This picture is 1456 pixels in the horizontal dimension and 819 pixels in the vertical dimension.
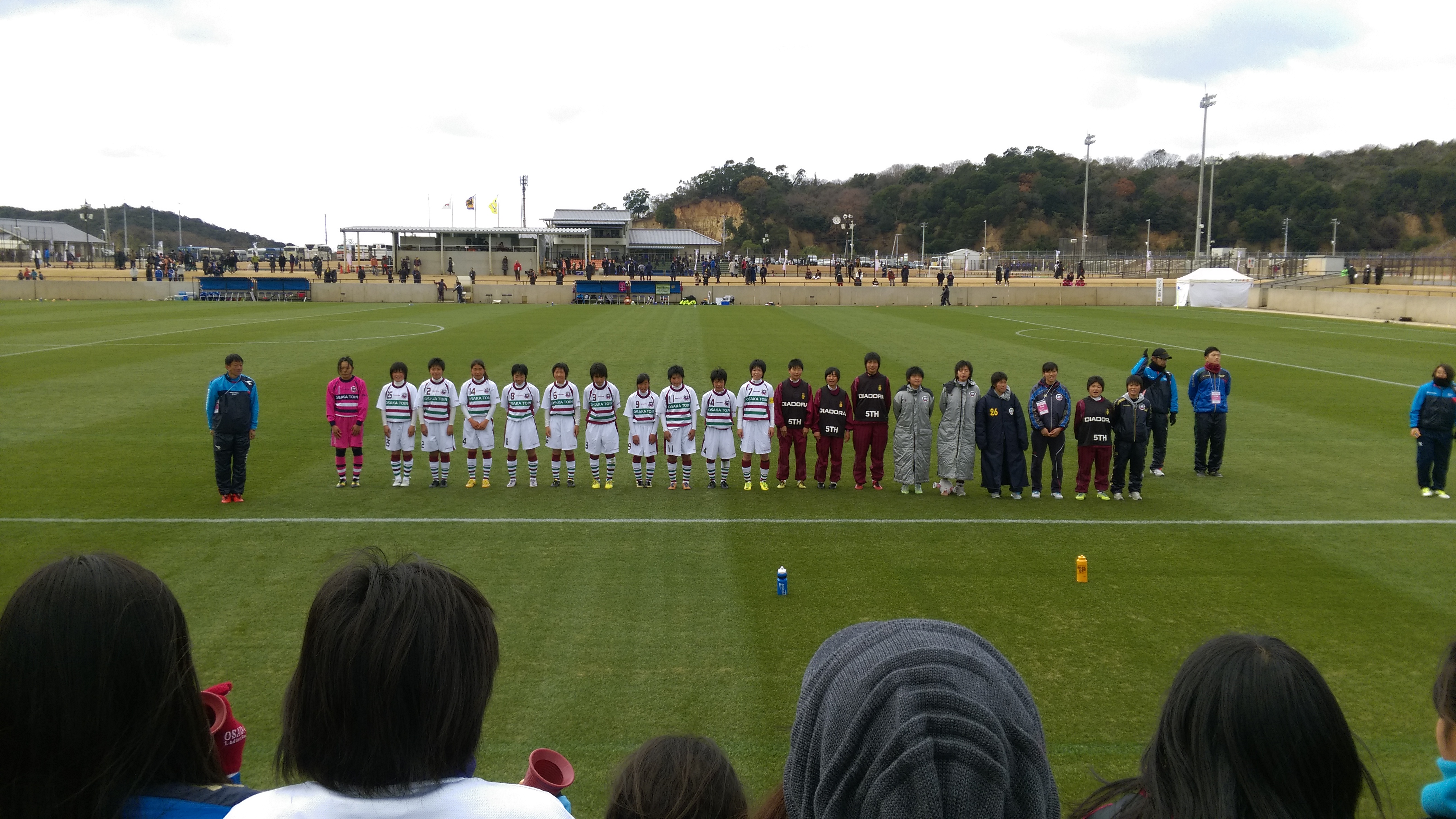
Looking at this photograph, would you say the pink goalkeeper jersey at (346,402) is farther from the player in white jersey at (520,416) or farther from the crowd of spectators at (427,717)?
the crowd of spectators at (427,717)

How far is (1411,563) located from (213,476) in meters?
15.5

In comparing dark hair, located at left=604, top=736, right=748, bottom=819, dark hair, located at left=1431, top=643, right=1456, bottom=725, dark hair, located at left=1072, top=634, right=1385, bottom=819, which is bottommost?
dark hair, located at left=604, top=736, right=748, bottom=819

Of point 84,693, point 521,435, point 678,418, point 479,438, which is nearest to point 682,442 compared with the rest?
point 678,418

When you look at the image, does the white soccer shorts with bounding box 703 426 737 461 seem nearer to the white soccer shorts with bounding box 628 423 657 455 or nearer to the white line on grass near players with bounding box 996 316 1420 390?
the white soccer shorts with bounding box 628 423 657 455

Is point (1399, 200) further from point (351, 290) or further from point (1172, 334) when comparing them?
point (351, 290)

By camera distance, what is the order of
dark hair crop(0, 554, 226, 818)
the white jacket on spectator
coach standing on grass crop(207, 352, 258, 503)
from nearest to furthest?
the white jacket on spectator < dark hair crop(0, 554, 226, 818) < coach standing on grass crop(207, 352, 258, 503)

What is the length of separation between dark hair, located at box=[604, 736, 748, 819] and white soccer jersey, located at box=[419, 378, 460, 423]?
38.0 ft

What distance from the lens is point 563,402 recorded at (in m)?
13.9

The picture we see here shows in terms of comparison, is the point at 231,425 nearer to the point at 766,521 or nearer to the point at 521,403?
the point at 521,403

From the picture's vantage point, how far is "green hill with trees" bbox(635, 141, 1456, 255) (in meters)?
101

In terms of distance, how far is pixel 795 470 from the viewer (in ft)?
46.4

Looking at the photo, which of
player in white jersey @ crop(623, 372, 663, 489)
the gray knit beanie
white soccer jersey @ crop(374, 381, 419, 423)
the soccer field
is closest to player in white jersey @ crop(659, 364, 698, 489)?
player in white jersey @ crop(623, 372, 663, 489)

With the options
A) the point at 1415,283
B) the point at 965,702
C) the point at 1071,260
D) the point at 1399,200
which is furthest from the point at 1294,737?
the point at 1399,200

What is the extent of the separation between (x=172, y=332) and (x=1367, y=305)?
A: 50.4 meters
